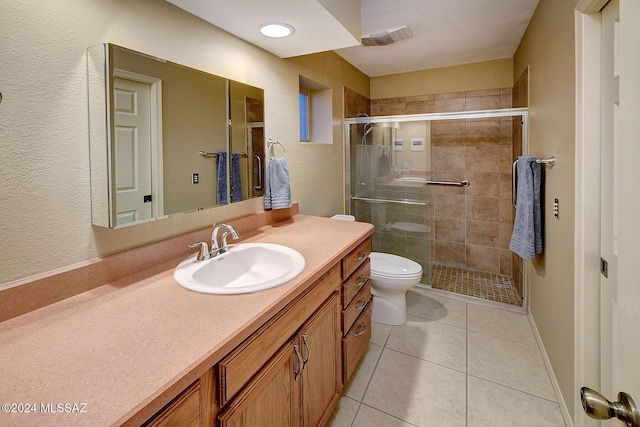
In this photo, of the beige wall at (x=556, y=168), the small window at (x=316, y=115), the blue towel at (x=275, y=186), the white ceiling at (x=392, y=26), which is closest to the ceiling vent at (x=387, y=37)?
the white ceiling at (x=392, y=26)

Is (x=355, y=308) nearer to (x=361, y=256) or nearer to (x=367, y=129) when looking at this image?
(x=361, y=256)

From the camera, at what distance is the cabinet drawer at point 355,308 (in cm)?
158

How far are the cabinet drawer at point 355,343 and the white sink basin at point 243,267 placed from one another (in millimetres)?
536

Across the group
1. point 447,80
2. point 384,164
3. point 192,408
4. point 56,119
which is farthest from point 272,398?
point 447,80

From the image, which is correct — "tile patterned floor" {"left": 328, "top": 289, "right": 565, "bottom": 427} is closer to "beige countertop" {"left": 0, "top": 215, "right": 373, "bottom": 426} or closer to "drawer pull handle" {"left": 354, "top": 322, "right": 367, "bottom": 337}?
"drawer pull handle" {"left": 354, "top": 322, "right": 367, "bottom": 337}

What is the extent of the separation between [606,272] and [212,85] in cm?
183

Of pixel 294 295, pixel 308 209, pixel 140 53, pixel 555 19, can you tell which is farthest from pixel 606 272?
pixel 140 53

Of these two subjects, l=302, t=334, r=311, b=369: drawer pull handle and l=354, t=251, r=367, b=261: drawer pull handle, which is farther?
l=354, t=251, r=367, b=261: drawer pull handle

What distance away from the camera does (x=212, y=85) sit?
4.92ft

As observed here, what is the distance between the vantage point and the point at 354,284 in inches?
65.6

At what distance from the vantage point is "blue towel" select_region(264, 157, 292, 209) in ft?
6.26

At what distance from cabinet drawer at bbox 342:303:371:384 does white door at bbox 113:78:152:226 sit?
1.12m

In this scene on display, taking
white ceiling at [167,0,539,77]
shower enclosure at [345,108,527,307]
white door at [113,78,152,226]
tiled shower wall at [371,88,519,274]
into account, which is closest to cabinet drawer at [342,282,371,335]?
→ white door at [113,78,152,226]

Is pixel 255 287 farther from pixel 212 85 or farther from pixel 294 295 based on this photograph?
pixel 212 85
